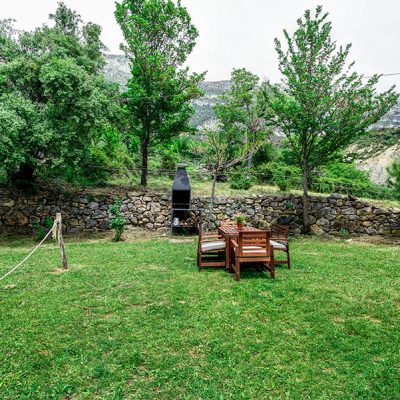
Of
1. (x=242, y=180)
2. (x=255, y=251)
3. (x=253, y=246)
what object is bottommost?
(x=255, y=251)

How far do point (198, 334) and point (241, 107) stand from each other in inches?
812

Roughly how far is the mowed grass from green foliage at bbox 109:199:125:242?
4.08 m

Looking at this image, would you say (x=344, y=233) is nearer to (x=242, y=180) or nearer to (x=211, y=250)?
(x=242, y=180)

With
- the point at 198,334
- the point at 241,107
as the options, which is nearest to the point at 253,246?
the point at 198,334

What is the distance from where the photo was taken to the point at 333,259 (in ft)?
25.8

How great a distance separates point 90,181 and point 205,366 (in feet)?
37.1

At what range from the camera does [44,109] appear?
10.3 meters

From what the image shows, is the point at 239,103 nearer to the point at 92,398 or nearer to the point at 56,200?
the point at 56,200

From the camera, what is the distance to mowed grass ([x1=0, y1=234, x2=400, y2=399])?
283 centimetres

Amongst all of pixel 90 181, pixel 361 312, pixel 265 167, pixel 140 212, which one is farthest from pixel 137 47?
pixel 361 312

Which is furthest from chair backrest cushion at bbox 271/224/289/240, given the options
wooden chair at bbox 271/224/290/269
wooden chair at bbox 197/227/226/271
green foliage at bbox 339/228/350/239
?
green foliage at bbox 339/228/350/239

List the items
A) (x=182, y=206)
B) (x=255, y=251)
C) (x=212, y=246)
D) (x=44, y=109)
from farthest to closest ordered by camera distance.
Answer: (x=182, y=206) < (x=44, y=109) < (x=212, y=246) < (x=255, y=251)

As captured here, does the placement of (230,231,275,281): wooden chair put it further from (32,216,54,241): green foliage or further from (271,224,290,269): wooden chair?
(32,216,54,241): green foliage

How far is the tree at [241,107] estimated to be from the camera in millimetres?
20986
